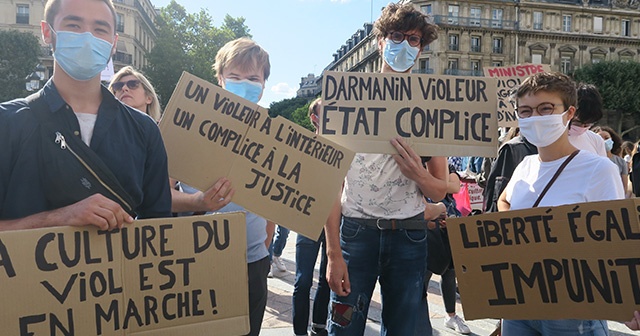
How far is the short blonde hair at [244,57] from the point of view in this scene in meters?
2.33

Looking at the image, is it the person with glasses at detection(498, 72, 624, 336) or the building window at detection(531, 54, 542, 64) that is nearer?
the person with glasses at detection(498, 72, 624, 336)

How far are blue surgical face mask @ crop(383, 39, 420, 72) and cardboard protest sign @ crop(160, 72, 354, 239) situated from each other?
1.91 feet

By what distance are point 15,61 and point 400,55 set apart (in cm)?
4376

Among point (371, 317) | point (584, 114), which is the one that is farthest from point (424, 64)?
point (584, 114)

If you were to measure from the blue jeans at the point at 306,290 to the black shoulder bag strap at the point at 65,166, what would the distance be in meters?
2.31

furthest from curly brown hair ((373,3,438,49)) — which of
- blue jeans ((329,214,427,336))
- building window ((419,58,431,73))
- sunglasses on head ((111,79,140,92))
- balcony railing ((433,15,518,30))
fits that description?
balcony railing ((433,15,518,30))

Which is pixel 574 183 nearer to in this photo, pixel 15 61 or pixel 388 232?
pixel 388 232

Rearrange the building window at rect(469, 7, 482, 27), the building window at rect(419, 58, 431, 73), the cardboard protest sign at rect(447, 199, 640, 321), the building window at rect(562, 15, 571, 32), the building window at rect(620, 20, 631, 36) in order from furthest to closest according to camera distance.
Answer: the building window at rect(620, 20, 631, 36)
the building window at rect(562, 15, 571, 32)
the building window at rect(469, 7, 482, 27)
the building window at rect(419, 58, 431, 73)
the cardboard protest sign at rect(447, 199, 640, 321)

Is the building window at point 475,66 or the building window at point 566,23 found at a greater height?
the building window at point 566,23

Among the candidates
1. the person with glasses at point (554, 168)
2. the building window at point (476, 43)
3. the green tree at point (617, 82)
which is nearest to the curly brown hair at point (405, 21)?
the person with glasses at point (554, 168)

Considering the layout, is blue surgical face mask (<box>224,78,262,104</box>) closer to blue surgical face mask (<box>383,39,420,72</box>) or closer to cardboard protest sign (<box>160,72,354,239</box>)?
cardboard protest sign (<box>160,72,354,239</box>)

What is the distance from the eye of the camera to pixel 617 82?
43.4m

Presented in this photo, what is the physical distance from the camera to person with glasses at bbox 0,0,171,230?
1.46m

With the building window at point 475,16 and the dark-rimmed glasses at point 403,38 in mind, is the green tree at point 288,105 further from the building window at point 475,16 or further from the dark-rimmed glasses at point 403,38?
the dark-rimmed glasses at point 403,38
